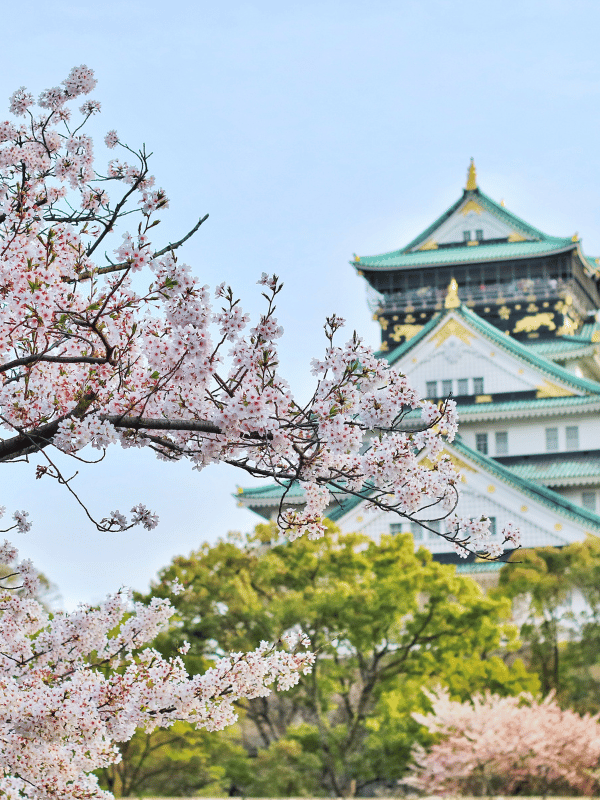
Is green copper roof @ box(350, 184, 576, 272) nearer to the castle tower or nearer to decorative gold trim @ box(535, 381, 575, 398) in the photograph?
the castle tower

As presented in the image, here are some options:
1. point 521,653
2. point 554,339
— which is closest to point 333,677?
point 521,653

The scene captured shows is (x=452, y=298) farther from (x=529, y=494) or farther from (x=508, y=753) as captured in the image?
(x=508, y=753)

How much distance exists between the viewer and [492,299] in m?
37.8

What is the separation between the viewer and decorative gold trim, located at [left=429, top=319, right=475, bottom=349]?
34594 millimetres

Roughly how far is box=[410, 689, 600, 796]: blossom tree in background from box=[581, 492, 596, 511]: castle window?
50.6ft

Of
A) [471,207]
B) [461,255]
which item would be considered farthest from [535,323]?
[471,207]

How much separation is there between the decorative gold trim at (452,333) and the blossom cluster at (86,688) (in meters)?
28.9

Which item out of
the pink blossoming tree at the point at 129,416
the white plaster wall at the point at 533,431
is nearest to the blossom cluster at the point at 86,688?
the pink blossoming tree at the point at 129,416

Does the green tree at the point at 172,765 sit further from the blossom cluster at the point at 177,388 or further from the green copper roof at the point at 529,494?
the blossom cluster at the point at 177,388

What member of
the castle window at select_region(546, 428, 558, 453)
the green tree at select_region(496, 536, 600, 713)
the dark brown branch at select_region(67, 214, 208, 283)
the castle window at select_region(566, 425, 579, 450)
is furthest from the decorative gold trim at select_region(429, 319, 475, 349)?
the dark brown branch at select_region(67, 214, 208, 283)

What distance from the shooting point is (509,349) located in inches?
1325

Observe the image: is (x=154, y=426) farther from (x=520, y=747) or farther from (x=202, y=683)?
(x=520, y=747)

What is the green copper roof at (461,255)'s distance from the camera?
37.1 metres

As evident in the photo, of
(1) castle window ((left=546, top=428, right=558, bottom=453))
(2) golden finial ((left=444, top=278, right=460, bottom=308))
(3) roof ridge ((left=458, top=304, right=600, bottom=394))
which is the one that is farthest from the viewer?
(2) golden finial ((left=444, top=278, right=460, bottom=308))
